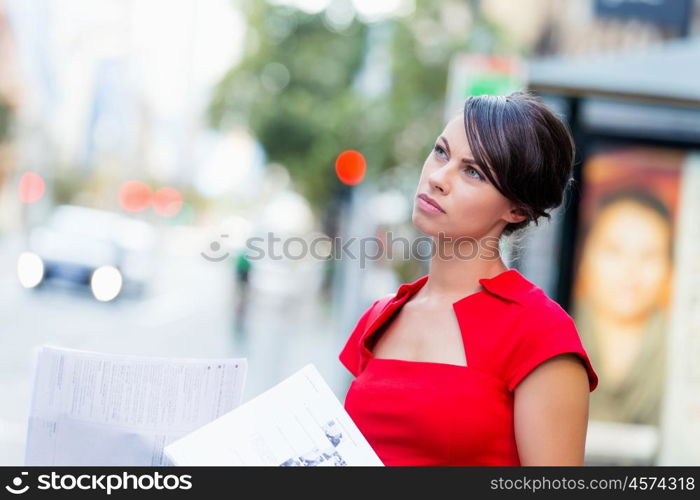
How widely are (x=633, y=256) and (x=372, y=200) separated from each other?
11.4 meters

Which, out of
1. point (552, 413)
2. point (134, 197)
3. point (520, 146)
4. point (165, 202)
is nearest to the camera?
point (552, 413)

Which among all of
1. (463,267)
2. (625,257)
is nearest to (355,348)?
(463,267)

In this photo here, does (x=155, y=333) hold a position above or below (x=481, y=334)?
below

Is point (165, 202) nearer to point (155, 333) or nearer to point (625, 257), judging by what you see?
point (155, 333)

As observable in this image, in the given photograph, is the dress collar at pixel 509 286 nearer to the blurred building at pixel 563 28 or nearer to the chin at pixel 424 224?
the chin at pixel 424 224

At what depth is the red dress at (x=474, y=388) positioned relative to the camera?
1.67m

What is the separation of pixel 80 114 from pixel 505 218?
79918mm

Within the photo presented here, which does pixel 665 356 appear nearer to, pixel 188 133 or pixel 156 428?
pixel 156 428

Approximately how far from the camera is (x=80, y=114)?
7831 cm

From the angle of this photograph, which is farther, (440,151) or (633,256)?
(633,256)

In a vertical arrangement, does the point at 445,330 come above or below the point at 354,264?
above

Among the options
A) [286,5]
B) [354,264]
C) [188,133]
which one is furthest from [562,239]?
[188,133]

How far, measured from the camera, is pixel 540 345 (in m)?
1.66

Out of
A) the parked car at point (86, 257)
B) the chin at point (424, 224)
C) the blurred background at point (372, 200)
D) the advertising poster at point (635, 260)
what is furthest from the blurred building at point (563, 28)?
the chin at point (424, 224)
